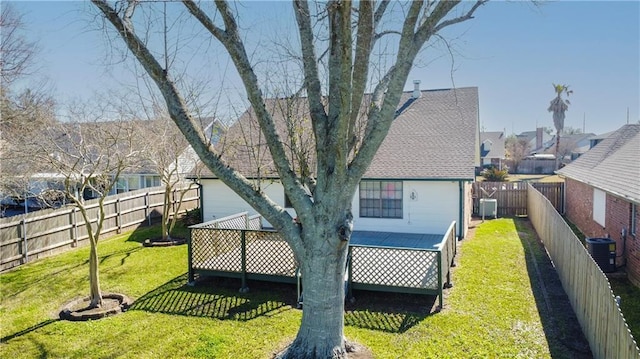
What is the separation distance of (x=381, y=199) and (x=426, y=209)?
1499mm

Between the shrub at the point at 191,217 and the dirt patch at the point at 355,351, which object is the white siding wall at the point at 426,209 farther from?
the dirt patch at the point at 355,351

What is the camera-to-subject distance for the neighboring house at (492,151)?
156ft

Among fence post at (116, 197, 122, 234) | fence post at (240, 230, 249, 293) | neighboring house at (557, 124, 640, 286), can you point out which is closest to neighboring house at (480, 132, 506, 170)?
neighboring house at (557, 124, 640, 286)

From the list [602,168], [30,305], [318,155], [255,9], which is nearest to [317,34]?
[255,9]

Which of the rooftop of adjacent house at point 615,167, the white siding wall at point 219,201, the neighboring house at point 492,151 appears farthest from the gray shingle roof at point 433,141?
the neighboring house at point 492,151

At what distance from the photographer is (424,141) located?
49.2ft

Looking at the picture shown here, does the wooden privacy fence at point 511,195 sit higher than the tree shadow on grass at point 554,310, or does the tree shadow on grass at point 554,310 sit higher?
the wooden privacy fence at point 511,195

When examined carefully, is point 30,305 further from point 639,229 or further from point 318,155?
point 639,229

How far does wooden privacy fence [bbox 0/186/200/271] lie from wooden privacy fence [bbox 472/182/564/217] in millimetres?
14448

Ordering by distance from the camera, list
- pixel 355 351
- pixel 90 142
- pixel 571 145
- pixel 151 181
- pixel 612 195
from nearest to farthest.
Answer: pixel 355 351, pixel 612 195, pixel 90 142, pixel 151 181, pixel 571 145

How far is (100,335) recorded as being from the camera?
684 centimetres

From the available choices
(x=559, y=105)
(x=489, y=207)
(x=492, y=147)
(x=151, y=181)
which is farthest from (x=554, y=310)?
(x=492, y=147)

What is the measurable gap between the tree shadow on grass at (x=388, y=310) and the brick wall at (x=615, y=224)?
4.81 m

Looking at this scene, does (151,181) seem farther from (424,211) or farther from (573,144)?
(573,144)
